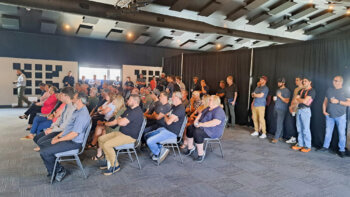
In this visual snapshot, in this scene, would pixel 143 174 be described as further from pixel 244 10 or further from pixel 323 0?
pixel 323 0

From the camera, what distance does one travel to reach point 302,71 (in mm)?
5367

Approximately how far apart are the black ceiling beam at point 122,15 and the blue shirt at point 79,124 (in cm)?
431

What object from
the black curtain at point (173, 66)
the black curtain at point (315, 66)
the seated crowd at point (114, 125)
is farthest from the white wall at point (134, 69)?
the black curtain at point (315, 66)

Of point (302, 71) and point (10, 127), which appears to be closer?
point (302, 71)

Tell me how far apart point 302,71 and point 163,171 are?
4.23 meters

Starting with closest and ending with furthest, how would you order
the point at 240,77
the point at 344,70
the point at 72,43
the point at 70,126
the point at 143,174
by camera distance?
the point at 70,126 < the point at 143,174 < the point at 344,70 < the point at 240,77 < the point at 72,43

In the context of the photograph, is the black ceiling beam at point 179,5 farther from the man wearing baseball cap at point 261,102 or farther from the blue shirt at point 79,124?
the blue shirt at point 79,124

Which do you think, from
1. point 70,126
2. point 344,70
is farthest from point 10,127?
point 344,70

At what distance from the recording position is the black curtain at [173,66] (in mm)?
10073

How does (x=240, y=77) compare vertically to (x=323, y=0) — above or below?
below

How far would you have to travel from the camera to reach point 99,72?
11.3 m

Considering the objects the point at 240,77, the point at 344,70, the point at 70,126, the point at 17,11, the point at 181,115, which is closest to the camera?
the point at 70,126

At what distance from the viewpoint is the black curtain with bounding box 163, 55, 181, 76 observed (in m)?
10.1

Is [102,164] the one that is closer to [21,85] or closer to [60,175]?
[60,175]
